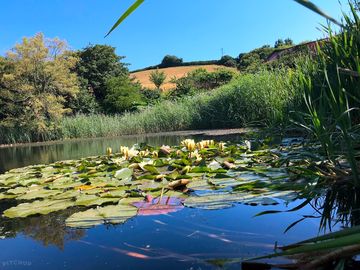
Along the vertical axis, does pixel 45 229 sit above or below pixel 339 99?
below

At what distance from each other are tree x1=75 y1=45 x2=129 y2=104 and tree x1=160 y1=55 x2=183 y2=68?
22700 mm

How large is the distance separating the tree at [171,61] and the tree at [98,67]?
22700 millimetres

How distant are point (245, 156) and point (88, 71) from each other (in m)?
21.2

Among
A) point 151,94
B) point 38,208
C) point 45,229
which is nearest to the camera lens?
point 45,229

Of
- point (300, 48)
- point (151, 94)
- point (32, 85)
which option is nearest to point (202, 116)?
point (300, 48)

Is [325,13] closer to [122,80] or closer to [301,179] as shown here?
[301,179]

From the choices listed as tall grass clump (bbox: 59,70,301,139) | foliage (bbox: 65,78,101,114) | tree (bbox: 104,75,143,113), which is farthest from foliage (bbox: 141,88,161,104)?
tall grass clump (bbox: 59,70,301,139)

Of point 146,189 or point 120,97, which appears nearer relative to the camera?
point 146,189

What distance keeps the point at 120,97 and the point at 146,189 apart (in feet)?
61.8

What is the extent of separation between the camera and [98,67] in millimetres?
24000

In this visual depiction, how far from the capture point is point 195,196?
7.04ft

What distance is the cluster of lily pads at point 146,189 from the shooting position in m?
1.98

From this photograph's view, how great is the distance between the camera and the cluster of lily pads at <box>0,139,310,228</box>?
1.98m

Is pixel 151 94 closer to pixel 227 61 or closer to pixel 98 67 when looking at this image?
pixel 98 67
